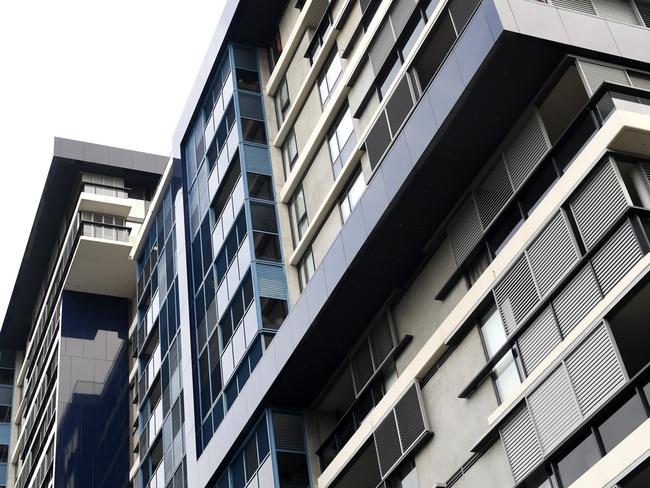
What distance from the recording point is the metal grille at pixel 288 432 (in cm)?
3186

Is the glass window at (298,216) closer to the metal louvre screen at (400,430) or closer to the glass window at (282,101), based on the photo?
the glass window at (282,101)

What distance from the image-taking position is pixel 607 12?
25.6m

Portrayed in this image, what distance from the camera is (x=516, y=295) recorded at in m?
22.8

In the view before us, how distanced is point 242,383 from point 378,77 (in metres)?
11.2

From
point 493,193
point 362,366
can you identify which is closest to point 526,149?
point 493,193

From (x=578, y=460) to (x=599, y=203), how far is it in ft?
16.6

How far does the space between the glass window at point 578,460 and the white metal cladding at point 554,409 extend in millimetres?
349

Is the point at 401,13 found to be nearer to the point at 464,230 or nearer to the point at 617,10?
the point at 617,10

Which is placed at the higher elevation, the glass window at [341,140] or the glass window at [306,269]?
the glass window at [341,140]

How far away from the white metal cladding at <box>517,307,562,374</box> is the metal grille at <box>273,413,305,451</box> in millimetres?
11557

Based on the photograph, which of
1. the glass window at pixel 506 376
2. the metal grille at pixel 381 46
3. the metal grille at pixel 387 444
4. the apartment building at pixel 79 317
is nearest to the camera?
the glass window at pixel 506 376

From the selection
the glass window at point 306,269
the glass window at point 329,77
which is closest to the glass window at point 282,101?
the glass window at point 329,77

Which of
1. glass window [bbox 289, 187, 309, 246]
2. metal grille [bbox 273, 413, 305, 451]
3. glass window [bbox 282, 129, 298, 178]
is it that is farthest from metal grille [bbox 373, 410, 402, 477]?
glass window [bbox 282, 129, 298, 178]

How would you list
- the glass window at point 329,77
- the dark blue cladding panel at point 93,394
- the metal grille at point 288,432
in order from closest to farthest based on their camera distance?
the metal grille at point 288,432 < the glass window at point 329,77 < the dark blue cladding panel at point 93,394
